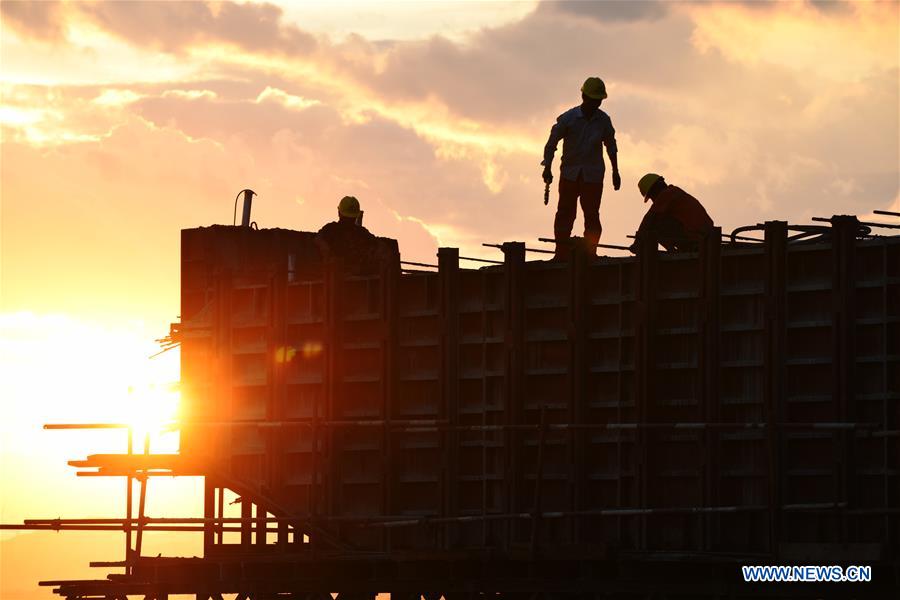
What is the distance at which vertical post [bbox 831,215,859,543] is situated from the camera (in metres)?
20.9

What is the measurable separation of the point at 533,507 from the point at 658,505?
69.6 inches

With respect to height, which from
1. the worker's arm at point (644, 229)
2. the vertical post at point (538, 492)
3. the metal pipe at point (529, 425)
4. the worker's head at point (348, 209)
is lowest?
the vertical post at point (538, 492)

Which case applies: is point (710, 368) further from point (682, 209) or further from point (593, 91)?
point (593, 91)

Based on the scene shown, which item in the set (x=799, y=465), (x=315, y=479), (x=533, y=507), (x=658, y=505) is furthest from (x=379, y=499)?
(x=799, y=465)

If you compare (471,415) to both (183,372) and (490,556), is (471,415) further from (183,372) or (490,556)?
(183,372)

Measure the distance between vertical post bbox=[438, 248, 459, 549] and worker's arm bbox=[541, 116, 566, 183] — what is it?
2.51 m

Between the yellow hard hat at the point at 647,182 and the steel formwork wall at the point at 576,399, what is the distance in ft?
8.57

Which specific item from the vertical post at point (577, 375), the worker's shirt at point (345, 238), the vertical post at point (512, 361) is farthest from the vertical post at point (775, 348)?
the worker's shirt at point (345, 238)

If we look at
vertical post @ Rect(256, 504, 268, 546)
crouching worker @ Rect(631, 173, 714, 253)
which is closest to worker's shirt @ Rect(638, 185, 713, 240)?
crouching worker @ Rect(631, 173, 714, 253)

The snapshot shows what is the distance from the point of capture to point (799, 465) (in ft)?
69.9

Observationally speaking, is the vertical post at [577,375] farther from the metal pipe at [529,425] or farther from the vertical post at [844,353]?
the vertical post at [844,353]

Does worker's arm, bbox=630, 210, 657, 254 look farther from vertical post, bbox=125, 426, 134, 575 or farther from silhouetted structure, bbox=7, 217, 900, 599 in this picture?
vertical post, bbox=125, 426, 134, 575

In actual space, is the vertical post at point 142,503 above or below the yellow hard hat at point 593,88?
below

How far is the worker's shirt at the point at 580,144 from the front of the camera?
25.9m
